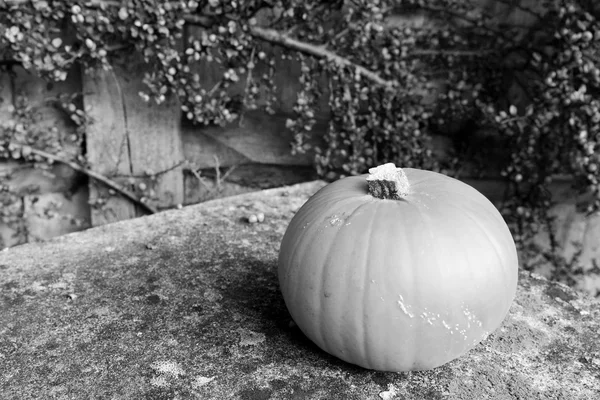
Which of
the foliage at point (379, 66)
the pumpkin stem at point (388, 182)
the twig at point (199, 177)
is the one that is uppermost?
the foliage at point (379, 66)

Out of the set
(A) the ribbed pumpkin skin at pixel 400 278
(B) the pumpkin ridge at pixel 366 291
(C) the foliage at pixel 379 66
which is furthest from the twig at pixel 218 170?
(B) the pumpkin ridge at pixel 366 291

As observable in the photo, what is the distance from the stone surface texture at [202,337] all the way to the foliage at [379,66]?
0.94 metres

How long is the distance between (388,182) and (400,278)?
21 cm

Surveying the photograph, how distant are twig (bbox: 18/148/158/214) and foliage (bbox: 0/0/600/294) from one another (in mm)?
390

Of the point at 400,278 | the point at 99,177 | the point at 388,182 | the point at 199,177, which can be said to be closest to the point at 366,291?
the point at 400,278

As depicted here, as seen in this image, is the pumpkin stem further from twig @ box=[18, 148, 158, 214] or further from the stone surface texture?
twig @ box=[18, 148, 158, 214]

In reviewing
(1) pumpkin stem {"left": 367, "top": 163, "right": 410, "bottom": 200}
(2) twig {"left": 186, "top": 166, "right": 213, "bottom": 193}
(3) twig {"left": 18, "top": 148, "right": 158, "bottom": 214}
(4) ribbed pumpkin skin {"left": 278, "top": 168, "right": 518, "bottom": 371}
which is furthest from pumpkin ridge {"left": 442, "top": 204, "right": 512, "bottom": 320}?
(3) twig {"left": 18, "top": 148, "right": 158, "bottom": 214}

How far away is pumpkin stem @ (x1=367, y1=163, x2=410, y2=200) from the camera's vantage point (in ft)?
3.68

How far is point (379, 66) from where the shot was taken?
2600 millimetres

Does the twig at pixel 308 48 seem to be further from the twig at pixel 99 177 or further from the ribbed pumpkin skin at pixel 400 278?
the ribbed pumpkin skin at pixel 400 278

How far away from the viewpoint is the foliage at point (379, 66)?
7.32ft

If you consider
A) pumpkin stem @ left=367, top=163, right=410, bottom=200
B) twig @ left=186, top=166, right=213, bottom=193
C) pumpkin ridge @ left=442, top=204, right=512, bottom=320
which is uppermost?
pumpkin stem @ left=367, top=163, right=410, bottom=200

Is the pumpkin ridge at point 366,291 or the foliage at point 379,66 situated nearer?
the pumpkin ridge at point 366,291

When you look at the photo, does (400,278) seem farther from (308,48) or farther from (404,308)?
(308,48)
